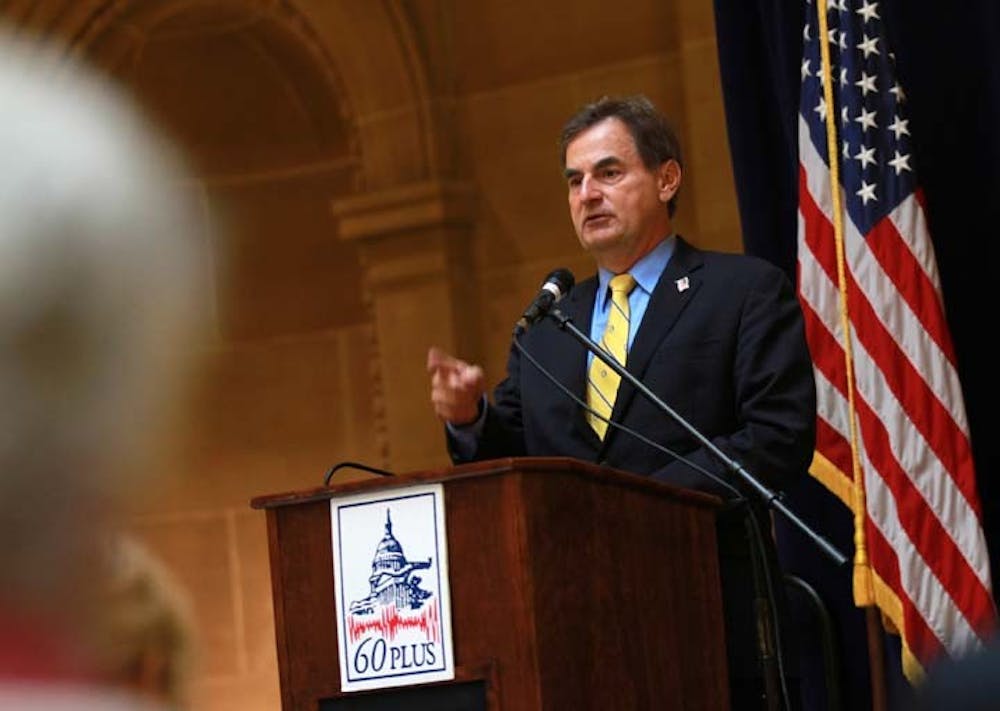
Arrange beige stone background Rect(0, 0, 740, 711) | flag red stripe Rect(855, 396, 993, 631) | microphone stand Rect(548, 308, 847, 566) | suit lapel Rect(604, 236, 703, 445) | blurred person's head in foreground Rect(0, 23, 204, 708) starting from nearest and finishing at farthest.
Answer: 1. blurred person's head in foreground Rect(0, 23, 204, 708)
2. microphone stand Rect(548, 308, 847, 566)
3. suit lapel Rect(604, 236, 703, 445)
4. flag red stripe Rect(855, 396, 993, 631)
5. beige stone background Rect(0, 0, 740, 711)

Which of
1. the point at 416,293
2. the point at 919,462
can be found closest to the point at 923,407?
the point at 919,462

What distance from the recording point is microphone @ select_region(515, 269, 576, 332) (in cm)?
298

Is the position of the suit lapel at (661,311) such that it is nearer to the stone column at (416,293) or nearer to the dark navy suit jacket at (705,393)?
the dark navy suit jacket at (705,393)

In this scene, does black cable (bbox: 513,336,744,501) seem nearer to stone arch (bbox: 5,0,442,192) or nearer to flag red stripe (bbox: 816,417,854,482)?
flag red stripe (bbox: 816,417,854,482)

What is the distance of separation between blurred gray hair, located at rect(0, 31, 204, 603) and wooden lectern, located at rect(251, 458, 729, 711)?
203cm

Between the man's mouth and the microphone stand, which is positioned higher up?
the man's mouth

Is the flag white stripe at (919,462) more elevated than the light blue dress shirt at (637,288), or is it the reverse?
the light blue dress shirt at (637,288)

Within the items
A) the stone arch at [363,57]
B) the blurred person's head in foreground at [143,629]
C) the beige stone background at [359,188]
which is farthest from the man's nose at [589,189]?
the blurred person's head in foreground at [143,629]

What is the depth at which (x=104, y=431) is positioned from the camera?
0.44m

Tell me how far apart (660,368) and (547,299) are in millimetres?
446

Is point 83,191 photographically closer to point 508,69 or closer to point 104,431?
point 104,431

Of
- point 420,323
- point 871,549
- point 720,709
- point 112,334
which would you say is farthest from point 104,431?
point 420,323

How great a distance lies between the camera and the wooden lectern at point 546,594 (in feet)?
8.23

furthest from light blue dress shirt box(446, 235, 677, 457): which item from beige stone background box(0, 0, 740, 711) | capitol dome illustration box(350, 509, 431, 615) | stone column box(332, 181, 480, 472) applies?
stone column box(332, 181, 480, 472)
